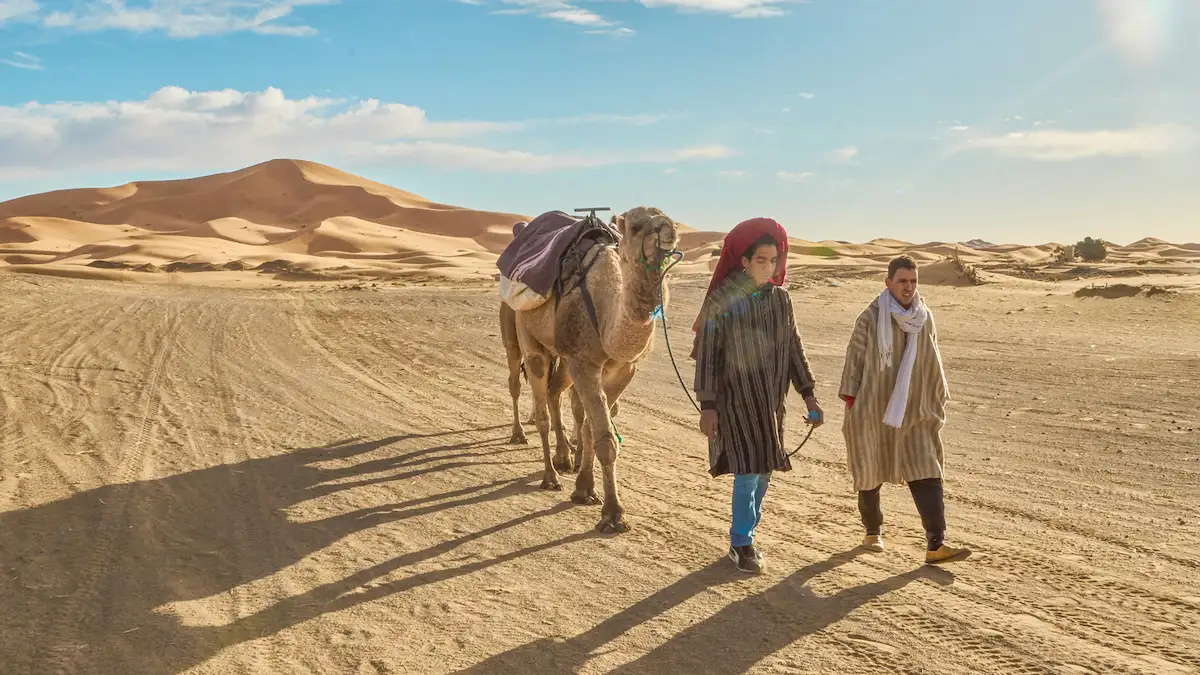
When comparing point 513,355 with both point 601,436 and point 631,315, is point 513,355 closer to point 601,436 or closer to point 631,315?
point 601,436

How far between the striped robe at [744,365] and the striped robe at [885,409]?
1.45 ft

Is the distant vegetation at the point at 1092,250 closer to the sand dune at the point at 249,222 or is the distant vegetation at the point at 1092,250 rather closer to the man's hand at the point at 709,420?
the sand dune at the point at 249,222

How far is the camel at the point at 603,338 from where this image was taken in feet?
19.6

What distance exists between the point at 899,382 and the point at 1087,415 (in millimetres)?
5828

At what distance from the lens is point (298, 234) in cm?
7044

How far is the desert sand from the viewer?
471 centimetres

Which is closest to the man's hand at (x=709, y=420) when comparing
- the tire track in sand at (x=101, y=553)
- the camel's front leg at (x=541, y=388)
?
the camel's front leg at (x=541, y=388)

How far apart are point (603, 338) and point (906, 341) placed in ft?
6.73

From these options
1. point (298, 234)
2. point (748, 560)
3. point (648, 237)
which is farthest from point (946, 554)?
point (298, 234)

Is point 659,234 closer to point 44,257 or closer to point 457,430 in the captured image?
point 457,430

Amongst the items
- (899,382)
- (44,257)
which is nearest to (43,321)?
(899,382)

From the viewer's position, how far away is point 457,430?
10.1 m

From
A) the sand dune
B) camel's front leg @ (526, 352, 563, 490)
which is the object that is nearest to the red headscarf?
camel's front leg @ (526, 352, 563, 490)

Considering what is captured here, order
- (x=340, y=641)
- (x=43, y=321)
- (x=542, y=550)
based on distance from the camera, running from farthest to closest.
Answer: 1. (x=43, y=321)
2. (x=542, y=550)
3. (x=340, y=641)
